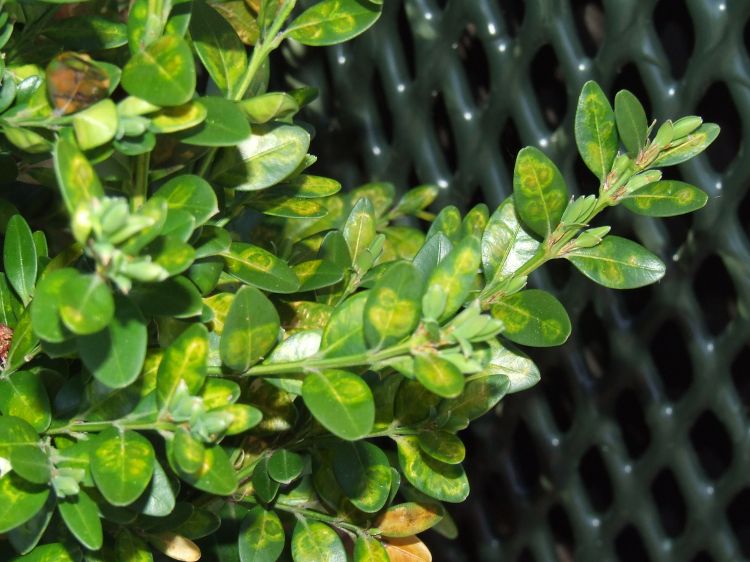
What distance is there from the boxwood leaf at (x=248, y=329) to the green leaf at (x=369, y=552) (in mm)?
179

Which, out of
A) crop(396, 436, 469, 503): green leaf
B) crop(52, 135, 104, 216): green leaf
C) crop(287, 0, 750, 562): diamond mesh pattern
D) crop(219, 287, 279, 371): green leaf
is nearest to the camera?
crop(52, 135, 104, 216): green leaf

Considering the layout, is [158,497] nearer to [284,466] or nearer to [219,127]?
[284,466]

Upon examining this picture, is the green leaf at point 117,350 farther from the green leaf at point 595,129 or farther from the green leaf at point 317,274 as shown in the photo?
the green leaf at point 595,129

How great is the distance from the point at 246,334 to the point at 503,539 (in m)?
0.77

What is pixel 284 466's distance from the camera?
0.59 m

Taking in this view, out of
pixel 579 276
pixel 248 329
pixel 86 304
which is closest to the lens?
pixel 86 304

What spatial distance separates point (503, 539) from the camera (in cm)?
120

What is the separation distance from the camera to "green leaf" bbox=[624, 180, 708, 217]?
60 cm

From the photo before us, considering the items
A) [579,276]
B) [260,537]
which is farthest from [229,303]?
[579,276]

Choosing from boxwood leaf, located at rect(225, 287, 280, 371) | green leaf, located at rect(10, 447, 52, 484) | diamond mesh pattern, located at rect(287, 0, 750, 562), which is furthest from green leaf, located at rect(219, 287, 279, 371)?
diamond mesh pattern, located at rect(287, 0, 750, 562)

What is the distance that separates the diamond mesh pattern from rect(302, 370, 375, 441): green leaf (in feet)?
1.78

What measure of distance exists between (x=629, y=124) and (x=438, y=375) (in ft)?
0.76

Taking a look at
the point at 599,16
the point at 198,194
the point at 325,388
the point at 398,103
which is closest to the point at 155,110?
the point at 198,194

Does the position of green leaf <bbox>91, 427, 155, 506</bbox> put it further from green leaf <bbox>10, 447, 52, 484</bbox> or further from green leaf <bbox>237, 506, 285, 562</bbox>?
green leaf <bbox>237, 506, 285, 562</bbox>
